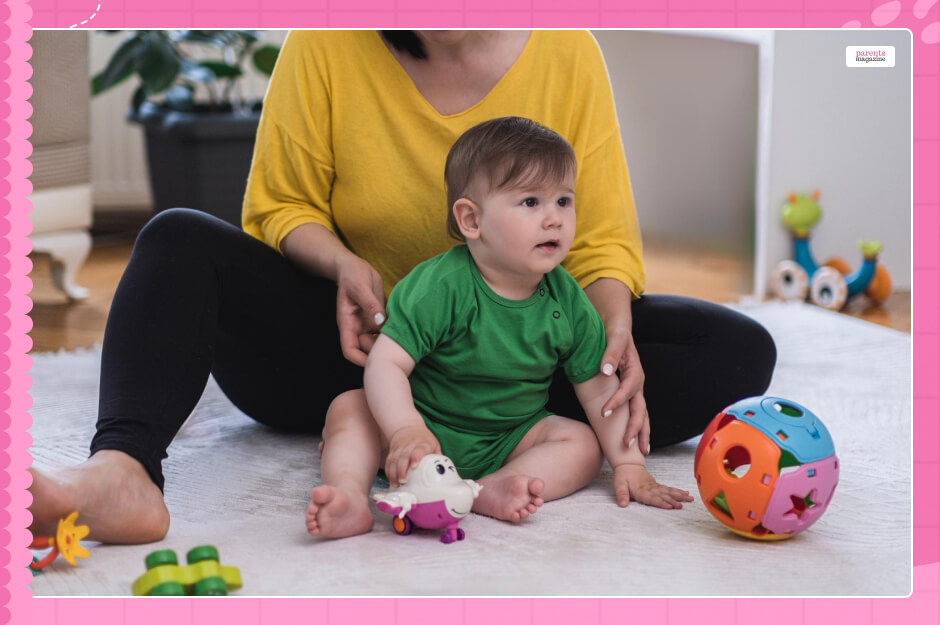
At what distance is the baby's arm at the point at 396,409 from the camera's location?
81 centimetres

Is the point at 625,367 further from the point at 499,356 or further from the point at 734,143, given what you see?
the point at 734,143

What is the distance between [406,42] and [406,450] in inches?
17.3

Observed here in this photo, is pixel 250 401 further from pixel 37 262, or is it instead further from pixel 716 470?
pixel 37 262

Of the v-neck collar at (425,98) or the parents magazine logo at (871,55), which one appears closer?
the parents magazine logo at (871,55)

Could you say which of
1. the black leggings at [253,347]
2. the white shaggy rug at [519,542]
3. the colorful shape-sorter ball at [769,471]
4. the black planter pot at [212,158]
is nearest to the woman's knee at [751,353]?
the black leggings at [253,347]

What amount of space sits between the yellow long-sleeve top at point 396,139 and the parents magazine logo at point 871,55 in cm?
30

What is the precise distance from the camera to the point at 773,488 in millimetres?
A: 790

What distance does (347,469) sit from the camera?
87cm

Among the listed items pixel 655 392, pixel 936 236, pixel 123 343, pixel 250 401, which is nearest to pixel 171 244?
pixel 123 343

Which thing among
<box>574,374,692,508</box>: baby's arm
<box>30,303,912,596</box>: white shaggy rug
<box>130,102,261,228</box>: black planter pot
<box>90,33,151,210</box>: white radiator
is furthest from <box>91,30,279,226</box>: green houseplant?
<box>574,374,692,508</box>: baby's arm

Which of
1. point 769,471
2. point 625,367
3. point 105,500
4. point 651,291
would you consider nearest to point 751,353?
point 625,367

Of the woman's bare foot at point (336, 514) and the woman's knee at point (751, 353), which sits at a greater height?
the woman's knee at point (751, 353)

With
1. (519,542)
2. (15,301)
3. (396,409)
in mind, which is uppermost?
(15,301)
